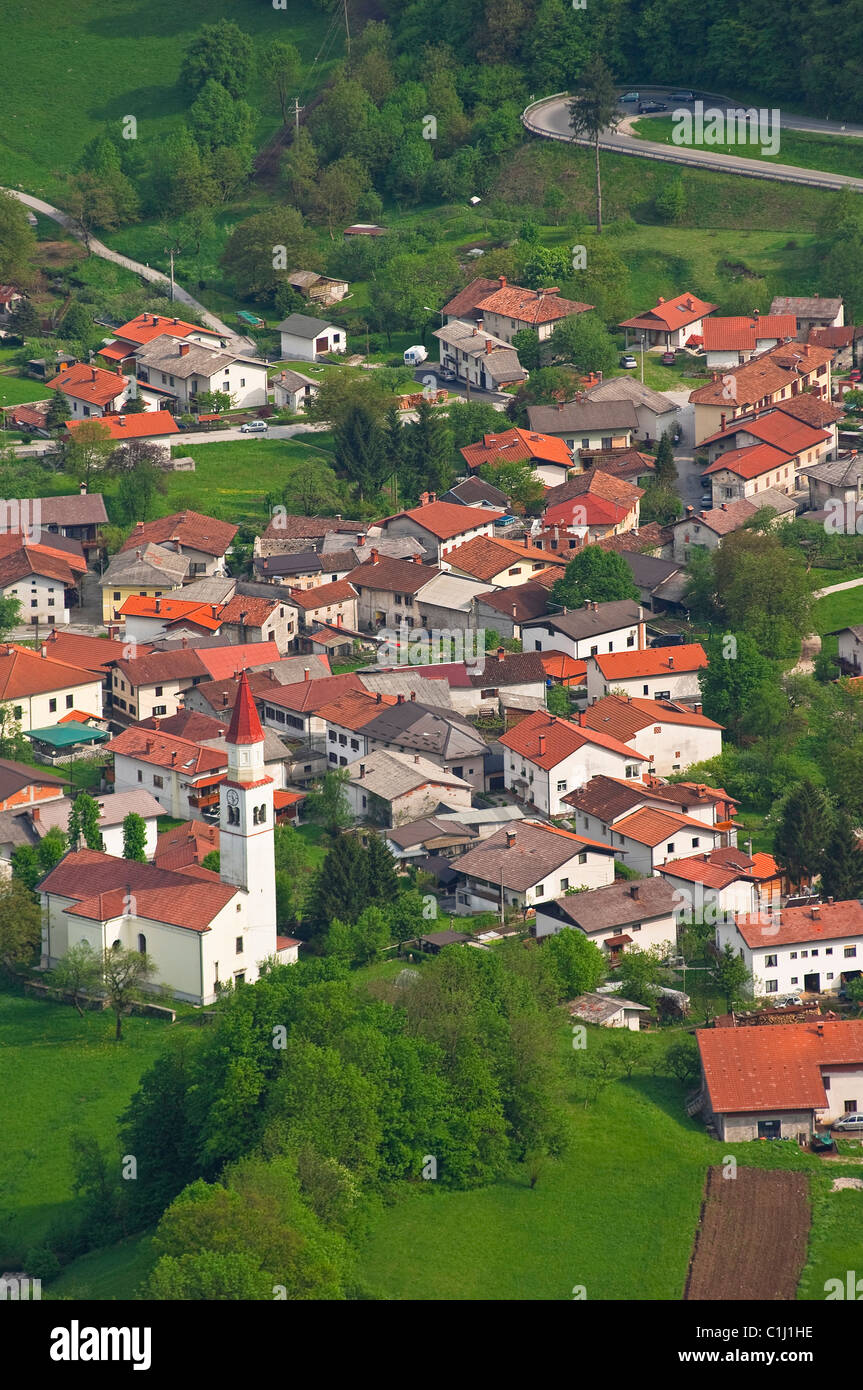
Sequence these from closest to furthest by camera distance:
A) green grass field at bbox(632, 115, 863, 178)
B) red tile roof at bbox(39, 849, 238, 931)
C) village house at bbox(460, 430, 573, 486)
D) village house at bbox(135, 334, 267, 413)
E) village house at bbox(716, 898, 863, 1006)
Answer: red tile roof at bbox(39, 849, 238, 931)
village house at bbox(716, 898, 863, 1006)
village house at bbox(460, 430, 573, 486)
village house at bbox(135, 334, 267, 413)
green grass field at bbox(632, 115, 863, 178)

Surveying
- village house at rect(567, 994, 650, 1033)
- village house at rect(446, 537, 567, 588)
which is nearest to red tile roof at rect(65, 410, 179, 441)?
village house at rect(446, 537, 567, 588)

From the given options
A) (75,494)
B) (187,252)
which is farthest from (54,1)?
(75,494)

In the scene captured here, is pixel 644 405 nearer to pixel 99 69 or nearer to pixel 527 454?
pixel 527 454

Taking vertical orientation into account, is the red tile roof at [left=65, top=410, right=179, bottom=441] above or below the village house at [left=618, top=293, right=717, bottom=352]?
below

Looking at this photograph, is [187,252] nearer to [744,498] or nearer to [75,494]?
[75,494]

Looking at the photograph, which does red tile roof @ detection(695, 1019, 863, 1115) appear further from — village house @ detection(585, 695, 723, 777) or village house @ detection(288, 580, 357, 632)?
village house @ detection(288, 580, 357, 632)

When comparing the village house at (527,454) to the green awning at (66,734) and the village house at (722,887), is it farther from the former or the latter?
the village house at (722,887)

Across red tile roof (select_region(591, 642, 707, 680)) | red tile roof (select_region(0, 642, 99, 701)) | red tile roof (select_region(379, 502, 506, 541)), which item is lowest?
red tile roof (select_region(0, 642, 99, 701))
